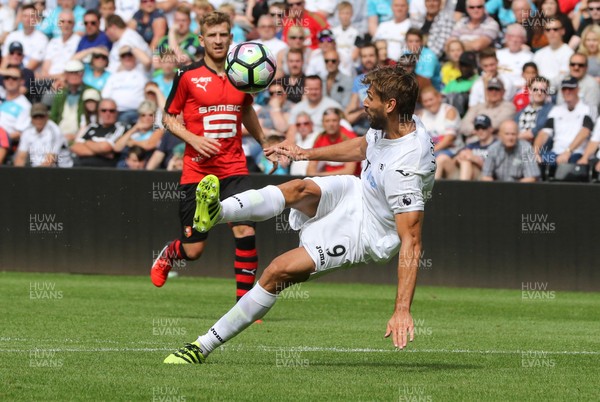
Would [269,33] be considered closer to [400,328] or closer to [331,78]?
[331,78]

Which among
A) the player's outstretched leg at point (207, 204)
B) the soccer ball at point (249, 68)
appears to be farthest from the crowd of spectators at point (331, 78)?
the player's outstretched leg at point (207, 204)

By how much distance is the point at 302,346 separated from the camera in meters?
9.99

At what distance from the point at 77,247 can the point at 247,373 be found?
33.1 feet

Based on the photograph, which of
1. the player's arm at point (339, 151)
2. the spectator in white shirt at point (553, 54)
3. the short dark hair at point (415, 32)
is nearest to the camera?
the player's arm at point (339, 151)

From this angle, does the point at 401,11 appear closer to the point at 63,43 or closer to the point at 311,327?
the point at 63,43

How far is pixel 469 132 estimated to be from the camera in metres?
17.4

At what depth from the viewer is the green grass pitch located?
24.4 ft

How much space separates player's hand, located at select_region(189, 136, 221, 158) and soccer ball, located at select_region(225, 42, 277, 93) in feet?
1.78

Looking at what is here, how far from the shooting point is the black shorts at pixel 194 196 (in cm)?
1212

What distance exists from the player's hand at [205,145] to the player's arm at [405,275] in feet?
9.85

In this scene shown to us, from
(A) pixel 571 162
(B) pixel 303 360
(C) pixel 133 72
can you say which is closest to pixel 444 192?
(A) pixel 571 162

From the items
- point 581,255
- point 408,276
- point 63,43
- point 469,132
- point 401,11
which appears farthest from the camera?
point 63,43

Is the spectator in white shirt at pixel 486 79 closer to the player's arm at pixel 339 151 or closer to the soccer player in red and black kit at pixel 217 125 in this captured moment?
the soccer player in red and black kit at pixel 217 125

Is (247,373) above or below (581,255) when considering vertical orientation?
above
